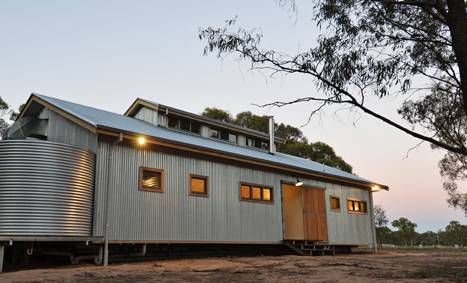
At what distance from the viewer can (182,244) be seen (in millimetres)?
16906

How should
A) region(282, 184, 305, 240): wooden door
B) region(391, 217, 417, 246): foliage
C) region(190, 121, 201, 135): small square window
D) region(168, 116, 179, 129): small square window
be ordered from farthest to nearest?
region(391, 217, 417, 246): foliage, region(190, 121, 201, 135): small square window, region(168, 116, 179, 129): small square window, region(282, 184, 305, 240): wooden door

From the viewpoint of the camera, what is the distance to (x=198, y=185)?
17.2 metres

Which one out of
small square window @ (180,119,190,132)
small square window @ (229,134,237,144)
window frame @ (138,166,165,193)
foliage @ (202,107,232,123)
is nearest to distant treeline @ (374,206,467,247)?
foliage @ (202,107,232,123)

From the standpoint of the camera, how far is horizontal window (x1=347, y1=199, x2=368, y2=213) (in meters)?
24.7

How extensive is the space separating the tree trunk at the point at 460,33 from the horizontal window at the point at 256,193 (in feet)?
39.8

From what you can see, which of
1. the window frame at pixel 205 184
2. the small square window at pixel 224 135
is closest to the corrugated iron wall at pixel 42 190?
the window frame at pixel 205 184

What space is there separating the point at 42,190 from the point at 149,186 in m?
3.70

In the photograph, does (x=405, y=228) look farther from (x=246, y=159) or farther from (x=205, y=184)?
(x=205, y=184)

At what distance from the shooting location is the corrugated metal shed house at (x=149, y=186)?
1281 centimetres

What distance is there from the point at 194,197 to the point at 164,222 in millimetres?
1620

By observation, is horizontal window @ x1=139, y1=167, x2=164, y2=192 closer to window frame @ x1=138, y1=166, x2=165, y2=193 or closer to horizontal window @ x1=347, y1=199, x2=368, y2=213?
window frame @ x1=138, y1=166, x2=165, y2=193

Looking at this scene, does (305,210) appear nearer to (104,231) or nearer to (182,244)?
(182,244)

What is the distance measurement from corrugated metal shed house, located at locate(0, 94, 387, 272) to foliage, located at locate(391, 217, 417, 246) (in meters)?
29.7

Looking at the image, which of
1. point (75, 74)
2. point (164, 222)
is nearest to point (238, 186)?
point (164, 222)
